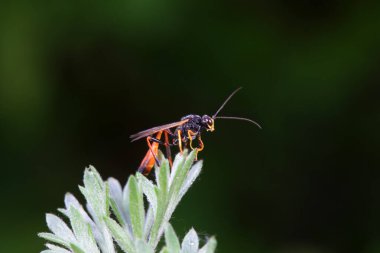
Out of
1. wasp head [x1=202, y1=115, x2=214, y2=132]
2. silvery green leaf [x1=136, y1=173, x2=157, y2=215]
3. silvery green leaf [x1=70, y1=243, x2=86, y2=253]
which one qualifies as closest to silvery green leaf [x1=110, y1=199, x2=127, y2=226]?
silvery green leaf [x1=136, y1=173, x2=157, y2=215]

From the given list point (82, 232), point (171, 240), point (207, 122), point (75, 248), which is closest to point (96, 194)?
point (82, 232)

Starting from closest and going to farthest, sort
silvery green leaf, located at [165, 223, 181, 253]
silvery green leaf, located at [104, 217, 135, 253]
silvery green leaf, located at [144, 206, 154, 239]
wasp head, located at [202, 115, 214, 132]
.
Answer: silvery green leaf, located at [165, 223, 181, 253] < silvery green leaf, located at [104, 217, 135, 253] < silvery green leaf, located at [144, 206, 154, 239] < wasp head, located at [202, 115, 214, 132]

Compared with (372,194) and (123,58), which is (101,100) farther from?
(372,194)

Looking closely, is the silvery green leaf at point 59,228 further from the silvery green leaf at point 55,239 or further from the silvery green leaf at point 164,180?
the silvery green leaf at point 164,180

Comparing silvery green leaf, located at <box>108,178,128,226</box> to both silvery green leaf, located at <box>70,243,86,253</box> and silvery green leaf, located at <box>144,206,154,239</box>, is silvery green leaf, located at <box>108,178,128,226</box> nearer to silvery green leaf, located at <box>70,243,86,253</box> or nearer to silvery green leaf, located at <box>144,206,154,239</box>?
silvery green leaf, located at <box>144,206,154,239</box>

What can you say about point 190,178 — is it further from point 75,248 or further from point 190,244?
point 75,248

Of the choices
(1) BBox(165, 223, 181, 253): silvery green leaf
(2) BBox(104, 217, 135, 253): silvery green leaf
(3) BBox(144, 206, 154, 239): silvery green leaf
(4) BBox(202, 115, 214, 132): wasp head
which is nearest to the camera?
(1) BBox(165, 223, 181, 253): silvery green leaf

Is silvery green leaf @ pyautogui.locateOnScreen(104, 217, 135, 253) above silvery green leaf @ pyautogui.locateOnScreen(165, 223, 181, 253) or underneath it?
above
